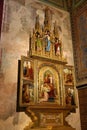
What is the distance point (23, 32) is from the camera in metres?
7.24

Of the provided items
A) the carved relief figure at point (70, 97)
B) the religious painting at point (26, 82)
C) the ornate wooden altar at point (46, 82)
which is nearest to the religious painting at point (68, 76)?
the ornate wooden altar at point (46, 82)

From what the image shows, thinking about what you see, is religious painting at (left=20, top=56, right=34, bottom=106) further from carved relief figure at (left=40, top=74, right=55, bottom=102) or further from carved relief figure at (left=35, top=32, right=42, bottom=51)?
carved relief figure at (left=35, top=32, right=42, bottom=51)

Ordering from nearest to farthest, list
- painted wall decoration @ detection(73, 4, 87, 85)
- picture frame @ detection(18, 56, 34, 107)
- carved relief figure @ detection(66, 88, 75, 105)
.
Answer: picture frame @ detection(18, 56, 34, 107) → carved relief figure @ detection(66, 88, 75, 105) → painted wall decoration @ detection(73, 4, 87, 85)

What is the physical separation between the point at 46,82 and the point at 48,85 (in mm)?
142

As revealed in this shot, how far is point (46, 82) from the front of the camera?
6.92m

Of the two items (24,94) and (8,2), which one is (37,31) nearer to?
(8,2)

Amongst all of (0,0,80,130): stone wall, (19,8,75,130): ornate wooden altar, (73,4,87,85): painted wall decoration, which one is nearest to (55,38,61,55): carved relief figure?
(19,8,75,130): ornate wooden altar

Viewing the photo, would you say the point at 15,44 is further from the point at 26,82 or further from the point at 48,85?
the point at 48,85

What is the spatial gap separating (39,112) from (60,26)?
4331 mm

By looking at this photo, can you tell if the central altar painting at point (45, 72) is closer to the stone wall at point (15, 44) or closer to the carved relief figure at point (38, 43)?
the carved relief figure at point (38, 43)

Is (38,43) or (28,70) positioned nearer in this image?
(28,70)

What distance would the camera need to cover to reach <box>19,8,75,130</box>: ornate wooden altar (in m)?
6.23

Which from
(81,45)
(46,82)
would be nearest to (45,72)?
(46,82)

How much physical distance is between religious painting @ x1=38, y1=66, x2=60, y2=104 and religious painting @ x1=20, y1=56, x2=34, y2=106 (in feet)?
1.21
